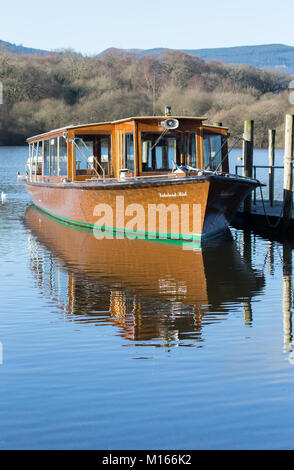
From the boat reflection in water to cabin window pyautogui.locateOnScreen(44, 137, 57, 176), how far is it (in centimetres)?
382

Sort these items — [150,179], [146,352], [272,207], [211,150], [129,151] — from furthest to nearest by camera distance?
[272,207]
[211,150]
[129,151]
[150,179]
[146,352]

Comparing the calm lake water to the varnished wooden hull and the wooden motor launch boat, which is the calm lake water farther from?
the wooden motor launch boat

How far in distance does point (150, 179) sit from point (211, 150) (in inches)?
103

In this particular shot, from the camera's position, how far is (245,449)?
5629mm

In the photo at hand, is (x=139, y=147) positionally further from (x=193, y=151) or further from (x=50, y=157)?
(x=50, y=157)

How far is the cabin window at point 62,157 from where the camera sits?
68.2ft

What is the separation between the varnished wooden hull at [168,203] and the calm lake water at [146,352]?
1264mm

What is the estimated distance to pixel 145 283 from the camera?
12.9 meters

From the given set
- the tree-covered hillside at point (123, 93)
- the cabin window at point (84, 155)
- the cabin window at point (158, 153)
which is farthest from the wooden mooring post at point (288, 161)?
the tree-covered hillside at point (123, 93)

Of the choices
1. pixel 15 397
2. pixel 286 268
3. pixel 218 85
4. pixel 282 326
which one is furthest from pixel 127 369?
pixel 218 85

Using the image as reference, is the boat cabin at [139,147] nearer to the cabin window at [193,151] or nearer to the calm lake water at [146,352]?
the cabin window at [193,151]

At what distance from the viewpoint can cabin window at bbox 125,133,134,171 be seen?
59.2ft

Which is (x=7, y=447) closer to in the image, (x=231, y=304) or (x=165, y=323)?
(x=165, y=323)

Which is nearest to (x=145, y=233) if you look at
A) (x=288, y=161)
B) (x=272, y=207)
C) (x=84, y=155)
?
(x=84, y=155)
